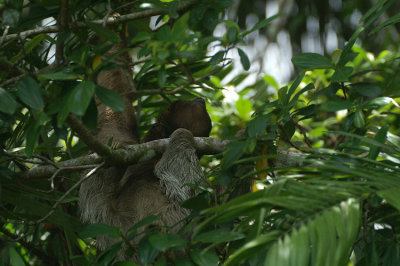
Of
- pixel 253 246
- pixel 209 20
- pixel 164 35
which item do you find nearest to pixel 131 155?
pixel 209 20

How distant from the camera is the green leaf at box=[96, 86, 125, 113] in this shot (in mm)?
2426

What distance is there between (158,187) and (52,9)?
Answer: 1793 millimetres

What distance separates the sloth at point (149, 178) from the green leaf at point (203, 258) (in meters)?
1.64

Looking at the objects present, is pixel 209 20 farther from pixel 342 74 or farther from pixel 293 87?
pixel 342 74

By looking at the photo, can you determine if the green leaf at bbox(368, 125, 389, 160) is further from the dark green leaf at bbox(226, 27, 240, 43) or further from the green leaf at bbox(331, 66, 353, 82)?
the dark green leaf at bbox(226, 27, 240, 43)

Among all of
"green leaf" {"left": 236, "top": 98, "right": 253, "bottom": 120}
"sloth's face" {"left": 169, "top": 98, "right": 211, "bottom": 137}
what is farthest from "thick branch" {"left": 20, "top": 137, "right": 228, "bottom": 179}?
"green leaf" {"left": 236, "top": 98, "right": 253, "bottom": 120}

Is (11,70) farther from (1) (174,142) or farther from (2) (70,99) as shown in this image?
(1) (174,142)

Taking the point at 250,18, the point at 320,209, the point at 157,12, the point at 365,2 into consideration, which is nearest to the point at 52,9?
the point at 157,12

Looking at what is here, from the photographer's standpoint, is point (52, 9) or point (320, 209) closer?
point (320, 209)

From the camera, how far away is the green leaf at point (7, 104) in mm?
2318

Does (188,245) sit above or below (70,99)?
below

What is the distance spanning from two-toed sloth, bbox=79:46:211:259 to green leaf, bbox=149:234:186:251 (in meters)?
1.51

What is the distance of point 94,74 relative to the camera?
2.51m

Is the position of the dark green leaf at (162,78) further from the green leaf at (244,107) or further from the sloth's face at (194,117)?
the green leaf at (244,107)
